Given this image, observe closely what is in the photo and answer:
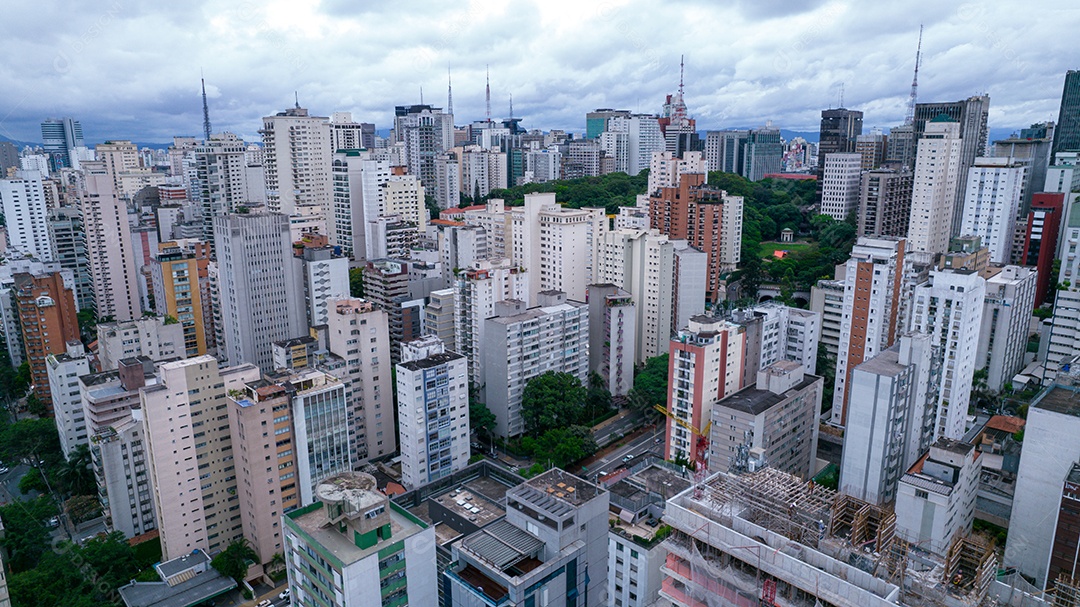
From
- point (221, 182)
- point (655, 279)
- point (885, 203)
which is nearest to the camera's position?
point (655, 279)

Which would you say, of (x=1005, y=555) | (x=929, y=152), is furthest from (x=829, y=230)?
(x=1005, y=555)

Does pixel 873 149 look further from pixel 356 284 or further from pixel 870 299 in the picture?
pixel 356 284

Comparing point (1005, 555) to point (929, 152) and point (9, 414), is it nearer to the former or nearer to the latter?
point (929, 152)

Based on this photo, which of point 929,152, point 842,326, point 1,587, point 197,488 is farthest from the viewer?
point 929,152

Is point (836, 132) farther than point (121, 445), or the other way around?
point (836, 132)

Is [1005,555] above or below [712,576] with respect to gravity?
below

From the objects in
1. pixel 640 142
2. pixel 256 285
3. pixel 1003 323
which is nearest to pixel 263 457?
pixel 256 285

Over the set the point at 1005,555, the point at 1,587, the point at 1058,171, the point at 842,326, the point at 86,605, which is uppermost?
the point at 1058,171

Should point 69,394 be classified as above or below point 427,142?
below

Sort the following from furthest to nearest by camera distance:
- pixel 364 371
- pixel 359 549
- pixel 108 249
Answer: pixel 108 249 → pixel 364 371 → pixel 359 549
